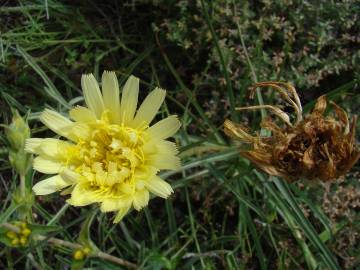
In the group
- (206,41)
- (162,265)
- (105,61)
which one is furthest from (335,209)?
(105,61)

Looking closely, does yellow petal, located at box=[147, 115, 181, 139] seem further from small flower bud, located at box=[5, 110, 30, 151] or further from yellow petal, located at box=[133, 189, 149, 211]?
small flower bud, located at box=[5, 110, 30, 151]

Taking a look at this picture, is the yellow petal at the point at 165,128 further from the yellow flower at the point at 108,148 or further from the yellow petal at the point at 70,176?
the yellow petal at the point at 70,176

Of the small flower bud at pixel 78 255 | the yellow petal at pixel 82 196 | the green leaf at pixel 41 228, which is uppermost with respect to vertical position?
the yellow petal at pixel 82 196

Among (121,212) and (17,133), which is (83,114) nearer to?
(17,133)

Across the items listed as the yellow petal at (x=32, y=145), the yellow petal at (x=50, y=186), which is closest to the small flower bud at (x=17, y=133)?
the yellow petal at (x=32, y=145)

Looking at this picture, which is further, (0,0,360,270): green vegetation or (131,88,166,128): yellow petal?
(0,0,360,270): green vegetation

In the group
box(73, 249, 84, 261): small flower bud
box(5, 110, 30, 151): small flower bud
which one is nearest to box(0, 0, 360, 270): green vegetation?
box(73, 249, 84, 261): small flower bud

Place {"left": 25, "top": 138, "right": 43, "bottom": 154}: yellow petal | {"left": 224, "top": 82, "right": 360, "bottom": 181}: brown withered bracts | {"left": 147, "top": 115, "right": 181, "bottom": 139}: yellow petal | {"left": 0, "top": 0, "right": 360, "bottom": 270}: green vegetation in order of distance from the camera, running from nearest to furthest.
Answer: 1. {"left": 224, "top": 82, "right": 360, "bottom": 181}: brown withered bracts
2. {"left": 147, "top": 115, "right": 181, "bottom": 139}: yellow petal
3. {"left": 25, "top": 138, "right": 43, "bottom": 154}: yellow petal
4. {"left": 0, "top": 0, "right": 360, "bottom": 270}: green vegetation
